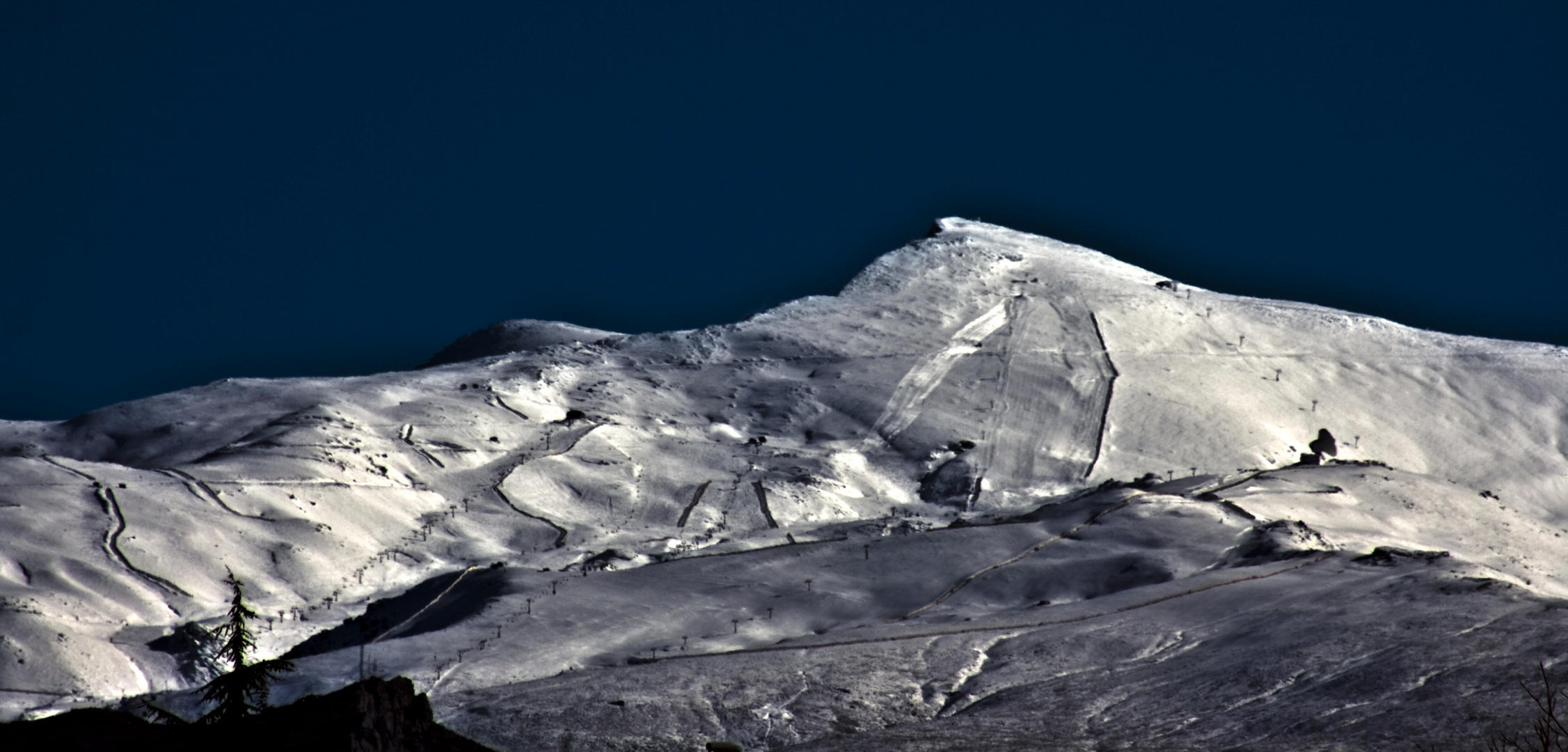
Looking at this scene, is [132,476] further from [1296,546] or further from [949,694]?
[1296,546]

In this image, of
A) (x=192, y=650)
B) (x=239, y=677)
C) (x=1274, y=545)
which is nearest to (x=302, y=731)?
(x=239, y=677)

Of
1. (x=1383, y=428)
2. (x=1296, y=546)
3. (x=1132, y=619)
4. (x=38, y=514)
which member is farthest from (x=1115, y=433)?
(x=38, y=514)

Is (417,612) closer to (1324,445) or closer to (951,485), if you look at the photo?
(951,485)

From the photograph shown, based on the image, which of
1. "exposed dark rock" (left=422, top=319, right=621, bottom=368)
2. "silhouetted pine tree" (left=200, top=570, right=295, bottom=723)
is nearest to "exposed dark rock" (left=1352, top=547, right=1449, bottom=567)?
"silhouetted pine tree" (left=200, top=570, right=295, bottom=723)

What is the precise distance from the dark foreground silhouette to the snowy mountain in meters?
3.87

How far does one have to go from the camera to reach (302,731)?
1555 centimetres

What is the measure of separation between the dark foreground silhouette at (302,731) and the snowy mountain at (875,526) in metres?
3.87

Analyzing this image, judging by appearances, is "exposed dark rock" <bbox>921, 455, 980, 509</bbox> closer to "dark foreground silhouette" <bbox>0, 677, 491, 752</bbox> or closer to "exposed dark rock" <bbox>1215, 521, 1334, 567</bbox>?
"exposed dark rock" <bbox>1215, 521, 1334, 567</bbox>

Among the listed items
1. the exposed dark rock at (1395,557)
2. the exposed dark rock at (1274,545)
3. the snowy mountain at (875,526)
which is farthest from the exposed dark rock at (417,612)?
the exposed dark rock at (1395,557)

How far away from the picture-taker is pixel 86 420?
46.3m

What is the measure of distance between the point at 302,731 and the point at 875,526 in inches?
859

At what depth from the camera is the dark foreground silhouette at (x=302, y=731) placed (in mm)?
15195

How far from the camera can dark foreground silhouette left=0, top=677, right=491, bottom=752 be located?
1520cm

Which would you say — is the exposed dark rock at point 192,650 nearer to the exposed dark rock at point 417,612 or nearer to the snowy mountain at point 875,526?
the snowy mountain at point 875,526
